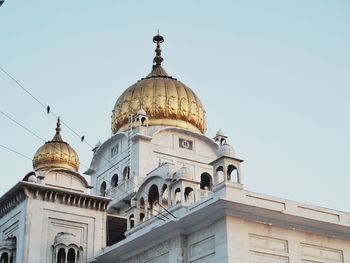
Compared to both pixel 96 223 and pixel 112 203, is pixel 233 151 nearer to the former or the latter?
pixel 96 223

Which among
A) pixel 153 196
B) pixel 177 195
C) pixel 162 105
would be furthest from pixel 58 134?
pixel 177 195

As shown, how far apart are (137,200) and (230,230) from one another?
21.7ft

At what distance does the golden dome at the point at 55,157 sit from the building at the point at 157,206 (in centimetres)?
5

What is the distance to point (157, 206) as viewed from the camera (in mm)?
26844

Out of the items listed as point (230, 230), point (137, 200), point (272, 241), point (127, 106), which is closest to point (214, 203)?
point (230, 230)

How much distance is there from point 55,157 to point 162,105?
217 inches

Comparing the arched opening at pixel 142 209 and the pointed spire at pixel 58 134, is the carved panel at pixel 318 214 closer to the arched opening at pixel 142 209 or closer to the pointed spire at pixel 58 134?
the arched opening at pixel 142 209

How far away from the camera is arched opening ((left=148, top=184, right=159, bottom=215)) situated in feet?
85.5

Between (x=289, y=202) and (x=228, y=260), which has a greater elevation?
(x=289, y=202)

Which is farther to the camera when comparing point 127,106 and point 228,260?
point 127,106

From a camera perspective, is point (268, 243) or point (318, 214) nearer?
point (268, 243)

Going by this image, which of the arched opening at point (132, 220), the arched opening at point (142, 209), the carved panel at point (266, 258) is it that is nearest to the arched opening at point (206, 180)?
the arched opening at point (142, 209)

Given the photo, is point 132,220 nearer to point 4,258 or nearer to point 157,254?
point 157,254

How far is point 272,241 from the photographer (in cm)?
2145
